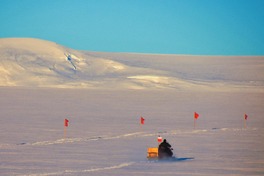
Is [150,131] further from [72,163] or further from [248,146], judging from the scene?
[72,163]

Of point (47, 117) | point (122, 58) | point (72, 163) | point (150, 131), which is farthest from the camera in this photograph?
point (122, 58)

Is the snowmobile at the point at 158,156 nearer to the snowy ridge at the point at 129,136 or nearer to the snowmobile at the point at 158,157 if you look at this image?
the snowmobile at the point at 158,157

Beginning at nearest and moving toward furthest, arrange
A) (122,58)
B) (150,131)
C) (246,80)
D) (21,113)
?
1. (150,131)
2. (21,113)
3. (246,80)
4. (122,58)

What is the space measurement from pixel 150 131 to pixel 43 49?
9695 cm

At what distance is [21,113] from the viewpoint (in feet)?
117

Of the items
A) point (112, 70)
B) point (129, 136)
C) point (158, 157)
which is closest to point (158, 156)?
point (158, 157)

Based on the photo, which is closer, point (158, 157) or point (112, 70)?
point (158, 157)

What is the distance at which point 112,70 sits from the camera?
381 ft

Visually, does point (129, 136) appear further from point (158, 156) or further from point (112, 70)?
point (112, 70)

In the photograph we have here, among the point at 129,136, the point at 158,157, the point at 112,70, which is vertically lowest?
the point at 158,157

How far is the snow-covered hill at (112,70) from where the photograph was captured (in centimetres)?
9931

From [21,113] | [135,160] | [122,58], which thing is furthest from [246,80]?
[135,160]

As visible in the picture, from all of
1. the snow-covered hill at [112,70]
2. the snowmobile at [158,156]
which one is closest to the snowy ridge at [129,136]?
the snowmobile at [158,156]

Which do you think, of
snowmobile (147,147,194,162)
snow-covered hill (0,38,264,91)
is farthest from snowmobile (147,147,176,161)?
snow-covered hill (0,38,264,91)
